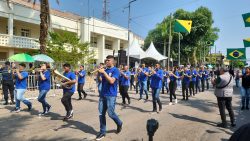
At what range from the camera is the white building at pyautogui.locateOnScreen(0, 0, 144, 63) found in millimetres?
23402

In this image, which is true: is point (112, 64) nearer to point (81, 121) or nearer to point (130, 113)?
point (81, 121)

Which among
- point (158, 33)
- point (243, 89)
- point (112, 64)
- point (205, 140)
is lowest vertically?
point (205, 140)

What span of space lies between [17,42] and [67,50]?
573 centimetres

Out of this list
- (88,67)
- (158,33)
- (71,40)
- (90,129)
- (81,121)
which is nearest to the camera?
(90,129)

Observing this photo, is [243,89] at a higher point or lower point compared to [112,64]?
lower

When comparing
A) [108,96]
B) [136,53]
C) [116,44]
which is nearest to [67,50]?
[136,53]

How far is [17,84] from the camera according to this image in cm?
922

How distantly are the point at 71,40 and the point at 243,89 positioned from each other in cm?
1445

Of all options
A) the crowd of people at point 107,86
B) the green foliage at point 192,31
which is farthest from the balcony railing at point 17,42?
the green foliage at point 192,31

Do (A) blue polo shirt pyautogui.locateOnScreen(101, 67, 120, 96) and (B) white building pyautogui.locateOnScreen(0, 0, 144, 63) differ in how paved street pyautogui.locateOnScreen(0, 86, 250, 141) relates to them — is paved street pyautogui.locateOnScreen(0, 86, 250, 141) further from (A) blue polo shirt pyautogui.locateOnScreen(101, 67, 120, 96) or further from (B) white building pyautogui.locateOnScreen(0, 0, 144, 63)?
(B) white building pyautogui.locateOnScreen(0, 0, 144, 63)

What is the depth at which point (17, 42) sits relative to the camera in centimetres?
2417

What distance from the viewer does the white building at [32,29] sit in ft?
76.8

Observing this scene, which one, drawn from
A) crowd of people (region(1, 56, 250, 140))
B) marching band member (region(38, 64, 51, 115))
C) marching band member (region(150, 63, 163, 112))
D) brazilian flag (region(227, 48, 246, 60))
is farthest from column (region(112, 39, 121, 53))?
marching band member (region(38, 64, 51, 115))

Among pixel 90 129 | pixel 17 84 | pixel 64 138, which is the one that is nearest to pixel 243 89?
pixel 90 129
